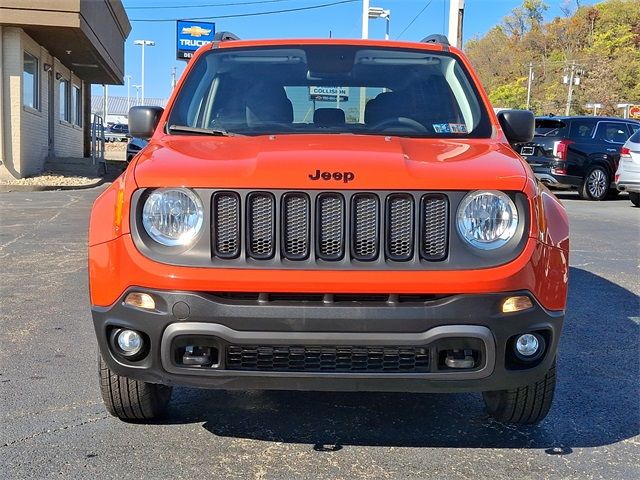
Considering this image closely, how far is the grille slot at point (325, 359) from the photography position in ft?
8.71

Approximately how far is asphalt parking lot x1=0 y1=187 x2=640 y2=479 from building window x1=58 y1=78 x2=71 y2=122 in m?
19.6

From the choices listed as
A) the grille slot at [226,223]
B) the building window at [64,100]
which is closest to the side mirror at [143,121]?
the grille slot at [226,223]

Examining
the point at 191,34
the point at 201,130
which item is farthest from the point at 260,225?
the point at 191,34

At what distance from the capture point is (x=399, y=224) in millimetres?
2711

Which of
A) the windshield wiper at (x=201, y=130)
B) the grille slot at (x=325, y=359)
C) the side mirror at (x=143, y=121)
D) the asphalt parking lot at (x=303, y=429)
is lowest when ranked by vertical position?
the asphalt parking lot at (x=303, y=429)

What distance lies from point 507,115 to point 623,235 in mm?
7322

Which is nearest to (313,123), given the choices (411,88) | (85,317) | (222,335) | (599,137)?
(411,88)

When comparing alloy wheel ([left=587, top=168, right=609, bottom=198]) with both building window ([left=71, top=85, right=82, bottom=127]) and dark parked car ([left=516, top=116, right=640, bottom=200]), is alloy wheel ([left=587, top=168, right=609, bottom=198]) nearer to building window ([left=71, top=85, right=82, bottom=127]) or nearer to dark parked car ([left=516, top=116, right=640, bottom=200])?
dark parked car ([left=516, top=116, right=640, bottom=200])

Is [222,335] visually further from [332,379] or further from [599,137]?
[599,137]

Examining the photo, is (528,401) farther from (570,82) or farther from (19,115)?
(570,82)

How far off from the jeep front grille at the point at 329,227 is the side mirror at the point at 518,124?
1.40 m

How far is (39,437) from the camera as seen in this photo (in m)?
3.18

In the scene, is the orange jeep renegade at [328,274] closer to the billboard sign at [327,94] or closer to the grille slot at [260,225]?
the grille slot at [260,225]

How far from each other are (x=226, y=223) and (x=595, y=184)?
50.0 feet
